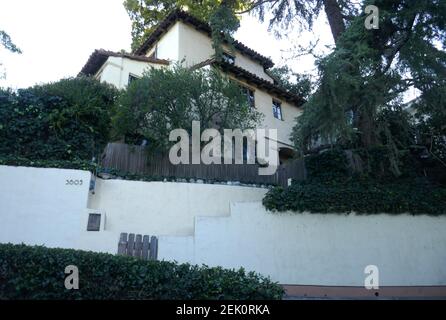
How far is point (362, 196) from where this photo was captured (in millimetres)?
11266

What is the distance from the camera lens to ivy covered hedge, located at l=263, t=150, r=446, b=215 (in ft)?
36.0

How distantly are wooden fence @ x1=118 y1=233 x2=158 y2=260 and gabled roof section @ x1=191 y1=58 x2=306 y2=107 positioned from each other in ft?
33.0

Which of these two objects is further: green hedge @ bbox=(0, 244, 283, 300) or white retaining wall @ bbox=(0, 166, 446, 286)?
white retaining wall @ bbox=(0, 166, 446, 286)

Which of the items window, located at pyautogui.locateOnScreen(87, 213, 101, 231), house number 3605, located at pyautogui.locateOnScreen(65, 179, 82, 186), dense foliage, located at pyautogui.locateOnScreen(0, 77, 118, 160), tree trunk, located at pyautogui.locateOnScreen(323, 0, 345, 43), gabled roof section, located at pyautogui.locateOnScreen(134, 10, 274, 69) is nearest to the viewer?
window, located at pyautogui.locateOnScreen(87, 213, 101, 231)

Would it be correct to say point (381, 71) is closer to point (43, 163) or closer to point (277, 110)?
point (277, 110)

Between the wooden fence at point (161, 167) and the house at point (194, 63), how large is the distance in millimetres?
5392

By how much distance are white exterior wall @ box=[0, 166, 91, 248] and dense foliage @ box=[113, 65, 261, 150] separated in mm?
3086

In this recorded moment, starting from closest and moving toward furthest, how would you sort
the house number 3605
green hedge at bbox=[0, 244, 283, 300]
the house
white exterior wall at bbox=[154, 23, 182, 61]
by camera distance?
green hedge at bbox=[0, 244, 283, 300]
the house number 3605
the house
white exterior wall at bbox=[154, 23, 182, 61]

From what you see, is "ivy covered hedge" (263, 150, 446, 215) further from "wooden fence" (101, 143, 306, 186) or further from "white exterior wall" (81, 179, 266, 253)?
"wooden fence" (101, 143, 306, 186)

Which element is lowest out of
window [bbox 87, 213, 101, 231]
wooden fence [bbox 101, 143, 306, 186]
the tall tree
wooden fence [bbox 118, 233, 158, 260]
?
wooden fence [bbox 118, 233, 158, 260]

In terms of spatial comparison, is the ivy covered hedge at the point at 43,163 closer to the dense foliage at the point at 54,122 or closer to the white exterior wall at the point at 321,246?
the dense foliage at the point at 54,122

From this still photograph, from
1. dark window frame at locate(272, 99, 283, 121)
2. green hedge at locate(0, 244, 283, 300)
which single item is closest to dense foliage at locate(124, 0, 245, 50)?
dark window frame at locate(272, 99, 283, 121)

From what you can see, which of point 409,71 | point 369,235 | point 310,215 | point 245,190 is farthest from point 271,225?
point 409,71

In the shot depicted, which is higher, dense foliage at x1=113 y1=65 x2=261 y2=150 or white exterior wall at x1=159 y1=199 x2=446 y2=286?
dense foliage at x1=113 y1=65 x2=261 y2=150
